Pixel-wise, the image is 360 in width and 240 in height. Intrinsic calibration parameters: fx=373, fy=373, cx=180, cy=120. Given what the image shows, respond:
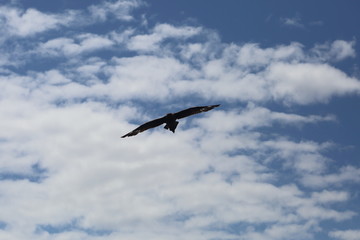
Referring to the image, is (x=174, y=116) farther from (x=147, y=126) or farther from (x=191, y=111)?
(x=147, y=126)

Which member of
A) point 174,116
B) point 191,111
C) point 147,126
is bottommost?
point 147,126

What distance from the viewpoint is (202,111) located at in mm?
22953

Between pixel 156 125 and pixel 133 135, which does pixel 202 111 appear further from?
pixel 133 135

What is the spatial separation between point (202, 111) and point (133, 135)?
4.61 meters

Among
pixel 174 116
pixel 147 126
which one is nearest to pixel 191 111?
pixel 174 116

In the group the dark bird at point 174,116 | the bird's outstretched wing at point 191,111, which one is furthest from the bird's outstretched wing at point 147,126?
the bird's outstretched wing at point 191,111

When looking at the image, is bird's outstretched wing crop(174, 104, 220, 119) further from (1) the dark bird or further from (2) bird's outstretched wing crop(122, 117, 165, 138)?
(2) bird's outstretched wing crop(122, 117, 165, 138)

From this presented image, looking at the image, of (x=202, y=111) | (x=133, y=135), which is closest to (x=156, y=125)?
(x=133, y=135)

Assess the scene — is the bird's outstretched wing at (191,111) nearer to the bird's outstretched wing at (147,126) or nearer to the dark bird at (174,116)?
the dark bird at (174,116)

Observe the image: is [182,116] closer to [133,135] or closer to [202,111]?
[202,111]

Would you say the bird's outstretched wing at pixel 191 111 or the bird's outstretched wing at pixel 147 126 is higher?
the bird's outstretched wing at pixel 191 111

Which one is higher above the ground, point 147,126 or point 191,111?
point 191,111

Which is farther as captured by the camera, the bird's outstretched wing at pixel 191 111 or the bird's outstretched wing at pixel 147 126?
the bird's outstretched wing at pixel 147 126

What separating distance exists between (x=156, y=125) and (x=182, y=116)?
73.7 inches
